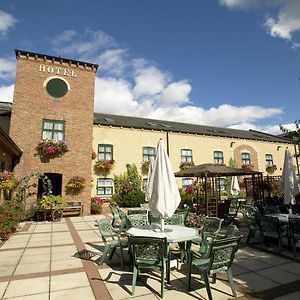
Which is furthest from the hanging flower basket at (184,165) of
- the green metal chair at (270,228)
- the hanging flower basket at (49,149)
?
the green metal chair at (270,228)

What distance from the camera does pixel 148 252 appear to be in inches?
183

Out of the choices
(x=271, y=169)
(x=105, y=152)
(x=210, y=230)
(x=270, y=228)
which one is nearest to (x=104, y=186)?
(x=105, y=152)

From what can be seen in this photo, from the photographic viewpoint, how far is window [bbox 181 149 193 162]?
21859mm

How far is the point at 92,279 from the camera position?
506 centimetres

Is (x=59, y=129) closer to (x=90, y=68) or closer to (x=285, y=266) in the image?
(x=90, y=68)

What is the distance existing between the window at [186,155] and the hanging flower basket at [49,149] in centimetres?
1052

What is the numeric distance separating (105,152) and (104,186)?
256 centimetres

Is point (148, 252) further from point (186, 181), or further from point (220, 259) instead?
point (186, 181)

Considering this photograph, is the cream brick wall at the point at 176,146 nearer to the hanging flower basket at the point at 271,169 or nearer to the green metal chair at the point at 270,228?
the hanging flower basket at the point at 271,169

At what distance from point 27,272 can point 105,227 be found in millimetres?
2008

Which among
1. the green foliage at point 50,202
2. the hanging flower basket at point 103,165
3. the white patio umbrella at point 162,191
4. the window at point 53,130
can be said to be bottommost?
the green foliage at point 50,202

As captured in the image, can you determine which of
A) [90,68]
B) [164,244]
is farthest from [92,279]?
[90,68]

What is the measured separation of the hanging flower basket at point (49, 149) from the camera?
47.8 feet

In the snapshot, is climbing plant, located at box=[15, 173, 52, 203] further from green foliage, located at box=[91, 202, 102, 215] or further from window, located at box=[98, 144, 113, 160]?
window, located at box=[98, 144, 113, 160]
